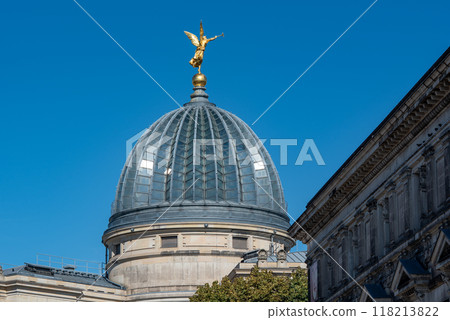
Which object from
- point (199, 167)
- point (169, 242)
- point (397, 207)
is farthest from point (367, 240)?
point (199, 167)

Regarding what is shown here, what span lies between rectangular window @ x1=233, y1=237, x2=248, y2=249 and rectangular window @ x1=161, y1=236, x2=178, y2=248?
5.45 meters

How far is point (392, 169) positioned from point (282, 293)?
33.7 meters

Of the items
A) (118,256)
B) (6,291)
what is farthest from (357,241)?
(118,256)

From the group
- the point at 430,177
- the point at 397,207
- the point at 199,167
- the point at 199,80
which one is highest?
the point at 199,80

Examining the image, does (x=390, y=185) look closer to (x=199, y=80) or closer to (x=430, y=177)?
(x=430, y=177)

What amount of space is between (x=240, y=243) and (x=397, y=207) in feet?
256

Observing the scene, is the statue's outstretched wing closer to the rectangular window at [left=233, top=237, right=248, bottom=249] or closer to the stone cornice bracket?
the rectangular window at [left=233, top=237, right=248, bottom=249]

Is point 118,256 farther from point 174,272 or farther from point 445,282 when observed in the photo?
point 445,282

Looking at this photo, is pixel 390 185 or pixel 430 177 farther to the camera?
pixel 390 185

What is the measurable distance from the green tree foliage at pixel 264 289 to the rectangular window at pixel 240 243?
131 feet

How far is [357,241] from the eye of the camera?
60.8 meters

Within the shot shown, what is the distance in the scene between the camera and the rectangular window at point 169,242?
13125 centimetres

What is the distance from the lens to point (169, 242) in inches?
5177
